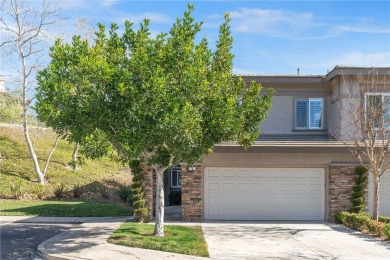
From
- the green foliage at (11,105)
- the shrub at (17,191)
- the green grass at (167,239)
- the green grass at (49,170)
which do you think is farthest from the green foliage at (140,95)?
the green foliage at (11,105)

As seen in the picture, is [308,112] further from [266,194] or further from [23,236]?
[23,236]

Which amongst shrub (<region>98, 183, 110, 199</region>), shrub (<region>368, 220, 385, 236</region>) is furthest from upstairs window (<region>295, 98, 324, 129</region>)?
shrub (<region>98, 183, 110, 199</region>)

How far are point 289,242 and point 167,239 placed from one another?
3.78 meters

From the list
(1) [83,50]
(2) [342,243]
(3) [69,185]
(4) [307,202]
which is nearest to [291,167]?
(4) [307,202]

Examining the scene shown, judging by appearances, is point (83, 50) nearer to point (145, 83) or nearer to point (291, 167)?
point (145, 83)

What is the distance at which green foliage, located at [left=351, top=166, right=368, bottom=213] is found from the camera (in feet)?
58.0

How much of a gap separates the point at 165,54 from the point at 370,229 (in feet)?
30.8

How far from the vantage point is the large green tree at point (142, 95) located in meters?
11.4

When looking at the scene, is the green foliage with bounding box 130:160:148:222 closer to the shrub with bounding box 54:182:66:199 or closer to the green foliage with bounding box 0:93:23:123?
the shrub with bounding box 54:182:66:199

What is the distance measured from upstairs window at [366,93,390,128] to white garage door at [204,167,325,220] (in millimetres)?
3073

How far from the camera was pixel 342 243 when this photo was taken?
1341 centimetres

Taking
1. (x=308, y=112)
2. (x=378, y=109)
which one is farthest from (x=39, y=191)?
(x=378, y=109)

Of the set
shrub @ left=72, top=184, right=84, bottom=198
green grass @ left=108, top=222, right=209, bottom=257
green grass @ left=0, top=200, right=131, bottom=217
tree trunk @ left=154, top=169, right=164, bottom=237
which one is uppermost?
tree trunk @ left=154, top=169, right=164, bottom=237

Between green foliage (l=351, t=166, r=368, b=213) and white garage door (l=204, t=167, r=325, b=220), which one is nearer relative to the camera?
green foliage (l=351, t=166, r=368, b=213)
